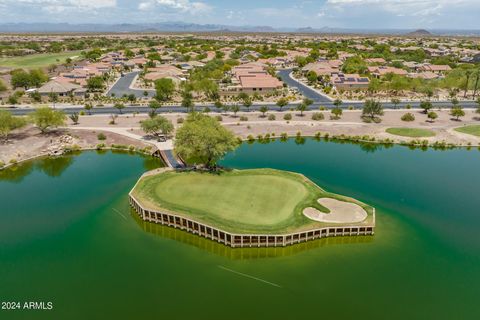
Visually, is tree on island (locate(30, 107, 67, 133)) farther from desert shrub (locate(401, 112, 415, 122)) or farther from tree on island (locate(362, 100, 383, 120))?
desert shrub (locate(401, 112, 415, 122))

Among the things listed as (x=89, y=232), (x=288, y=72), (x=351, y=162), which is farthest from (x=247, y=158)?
(x=288, y=72)

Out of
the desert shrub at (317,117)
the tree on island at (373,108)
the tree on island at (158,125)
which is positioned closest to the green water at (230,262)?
the tree on island at (158,125)

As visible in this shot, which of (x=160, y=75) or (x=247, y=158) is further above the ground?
(x=160, y=75)

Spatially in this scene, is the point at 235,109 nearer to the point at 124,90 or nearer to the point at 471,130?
the point at 124,90

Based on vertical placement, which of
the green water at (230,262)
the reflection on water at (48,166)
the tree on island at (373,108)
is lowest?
the green water at (230,262)

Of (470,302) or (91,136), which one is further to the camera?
(91,136)

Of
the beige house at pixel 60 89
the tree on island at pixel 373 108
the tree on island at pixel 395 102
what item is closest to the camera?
the tree on island at pixel 373 108

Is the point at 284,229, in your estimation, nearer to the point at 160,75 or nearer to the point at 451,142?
the point at 451,142

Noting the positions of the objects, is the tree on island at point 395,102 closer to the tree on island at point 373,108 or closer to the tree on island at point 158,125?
the tree on island at point 373,108
